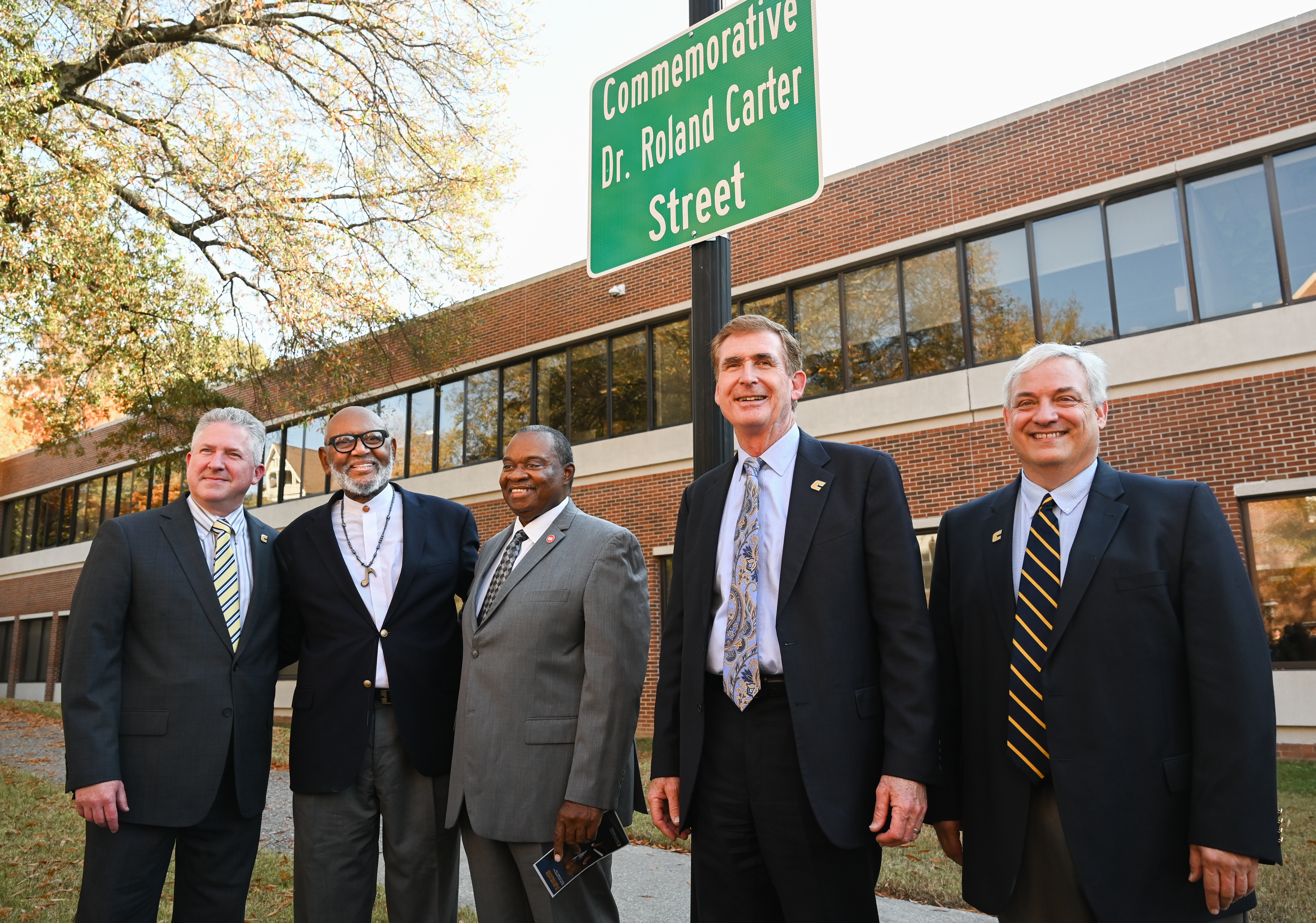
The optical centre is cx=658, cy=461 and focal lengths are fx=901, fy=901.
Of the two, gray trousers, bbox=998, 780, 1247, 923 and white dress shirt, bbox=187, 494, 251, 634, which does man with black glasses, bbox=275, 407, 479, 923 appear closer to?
white dress shirt, bbox=187, 494, 251, 634

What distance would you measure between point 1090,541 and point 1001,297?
10.3 meters

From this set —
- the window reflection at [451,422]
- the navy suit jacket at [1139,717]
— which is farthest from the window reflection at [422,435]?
the navy suit jacket at [1139,717]

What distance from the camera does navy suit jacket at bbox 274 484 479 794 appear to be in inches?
132

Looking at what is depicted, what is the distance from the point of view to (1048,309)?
11.6 meters

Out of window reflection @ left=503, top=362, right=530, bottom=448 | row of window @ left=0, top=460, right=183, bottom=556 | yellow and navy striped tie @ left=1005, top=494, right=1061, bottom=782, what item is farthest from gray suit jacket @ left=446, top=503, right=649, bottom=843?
row of window @ left=0, top=460, right=183, bottom=556

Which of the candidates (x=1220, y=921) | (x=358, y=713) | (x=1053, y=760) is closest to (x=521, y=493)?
(x=358, y=713)

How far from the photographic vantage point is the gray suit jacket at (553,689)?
9.78 ft

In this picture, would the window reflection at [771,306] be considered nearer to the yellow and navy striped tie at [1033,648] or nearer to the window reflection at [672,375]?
the window reflection at [672,375]

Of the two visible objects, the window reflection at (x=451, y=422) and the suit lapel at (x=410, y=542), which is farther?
the window reflection at (x=451, y=422)

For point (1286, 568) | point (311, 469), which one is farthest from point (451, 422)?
point (1286, 568)

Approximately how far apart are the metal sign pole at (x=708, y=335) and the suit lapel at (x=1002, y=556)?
85 cm

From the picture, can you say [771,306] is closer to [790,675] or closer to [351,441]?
[351,441]

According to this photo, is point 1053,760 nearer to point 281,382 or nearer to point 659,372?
point 659,372

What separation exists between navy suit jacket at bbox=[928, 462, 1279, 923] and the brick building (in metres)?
9.06
